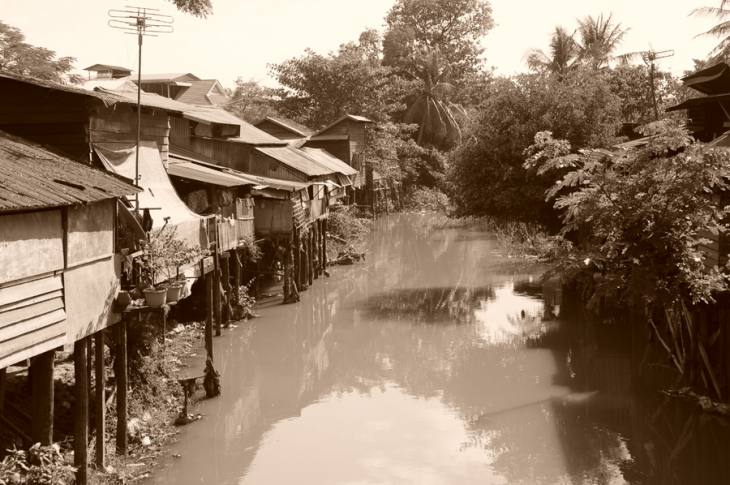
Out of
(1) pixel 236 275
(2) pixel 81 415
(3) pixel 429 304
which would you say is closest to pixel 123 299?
(2) pixel 81 415

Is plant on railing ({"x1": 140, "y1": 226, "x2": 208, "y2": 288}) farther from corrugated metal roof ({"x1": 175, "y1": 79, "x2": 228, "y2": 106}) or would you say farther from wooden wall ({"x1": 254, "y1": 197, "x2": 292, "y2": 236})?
corrugated metal roof ({"x1": 175, "y1": 79, "x2": 228, "y2": 106})

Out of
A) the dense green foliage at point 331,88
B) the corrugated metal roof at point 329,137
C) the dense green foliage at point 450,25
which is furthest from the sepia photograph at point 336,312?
the dense green foliage at point 450,25

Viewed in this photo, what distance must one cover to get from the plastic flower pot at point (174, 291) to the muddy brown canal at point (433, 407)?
2.78 meters

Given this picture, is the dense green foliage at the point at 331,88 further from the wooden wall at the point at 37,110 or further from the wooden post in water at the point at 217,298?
the wooden wall at the point at 37,110

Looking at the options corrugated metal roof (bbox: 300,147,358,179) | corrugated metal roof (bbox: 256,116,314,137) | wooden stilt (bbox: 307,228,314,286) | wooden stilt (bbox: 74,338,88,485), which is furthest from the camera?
corrugated metal roof (bbox: 256,116,314,137)

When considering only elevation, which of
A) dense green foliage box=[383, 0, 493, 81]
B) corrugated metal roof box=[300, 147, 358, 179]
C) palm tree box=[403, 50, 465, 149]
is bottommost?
corrugated metal roof box=[300, 147, 358, 179]

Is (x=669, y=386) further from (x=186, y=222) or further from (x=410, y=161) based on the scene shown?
(x=410, y=161)

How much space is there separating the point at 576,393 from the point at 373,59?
44.9 meters

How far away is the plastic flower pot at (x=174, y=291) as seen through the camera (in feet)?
43.7

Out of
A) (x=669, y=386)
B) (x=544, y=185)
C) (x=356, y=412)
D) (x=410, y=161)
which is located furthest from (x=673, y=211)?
(x=410, y=161)

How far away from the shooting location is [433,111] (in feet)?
199

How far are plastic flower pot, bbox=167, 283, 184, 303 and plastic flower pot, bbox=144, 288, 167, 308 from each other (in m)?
0.63

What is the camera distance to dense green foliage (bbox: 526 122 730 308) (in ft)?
44.7

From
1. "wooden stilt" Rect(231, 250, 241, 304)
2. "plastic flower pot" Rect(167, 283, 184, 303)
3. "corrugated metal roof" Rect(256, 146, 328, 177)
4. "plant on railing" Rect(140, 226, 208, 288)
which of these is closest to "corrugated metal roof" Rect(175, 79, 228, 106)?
"corrugated metal roof" Rect(256, 146, 328, 177)
